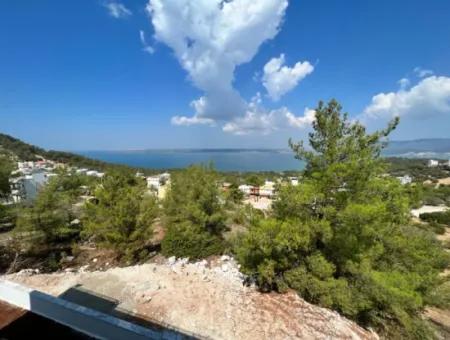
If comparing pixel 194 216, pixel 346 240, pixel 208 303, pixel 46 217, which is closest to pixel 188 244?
pixel 194 216

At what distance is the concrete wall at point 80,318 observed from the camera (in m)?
2.69

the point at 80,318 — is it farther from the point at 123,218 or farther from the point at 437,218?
the point at 437,218

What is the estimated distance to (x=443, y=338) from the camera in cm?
876

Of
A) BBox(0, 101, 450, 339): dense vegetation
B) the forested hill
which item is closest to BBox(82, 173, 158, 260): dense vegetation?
BBox(0, 101, 450, 339): dense vegetation

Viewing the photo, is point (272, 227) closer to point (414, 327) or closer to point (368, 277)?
point (368, 277)

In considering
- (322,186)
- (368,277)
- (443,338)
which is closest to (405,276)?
(368,277)

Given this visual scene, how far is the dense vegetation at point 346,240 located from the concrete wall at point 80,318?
4486 mm

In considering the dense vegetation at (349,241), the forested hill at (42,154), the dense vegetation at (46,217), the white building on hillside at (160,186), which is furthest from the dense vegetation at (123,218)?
the forested hill at (42,154)

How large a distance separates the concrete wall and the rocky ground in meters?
3.32

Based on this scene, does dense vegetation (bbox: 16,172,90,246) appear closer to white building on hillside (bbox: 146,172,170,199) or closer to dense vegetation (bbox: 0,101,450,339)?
white building on hillside (bbox: 146,172,170,199)

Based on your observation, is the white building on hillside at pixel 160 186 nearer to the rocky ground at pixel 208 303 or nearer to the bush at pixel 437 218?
the rocky ground at pixel 208 303

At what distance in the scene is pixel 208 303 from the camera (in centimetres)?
719

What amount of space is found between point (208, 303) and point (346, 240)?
4.09 metres

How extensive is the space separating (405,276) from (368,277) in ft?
4.70
